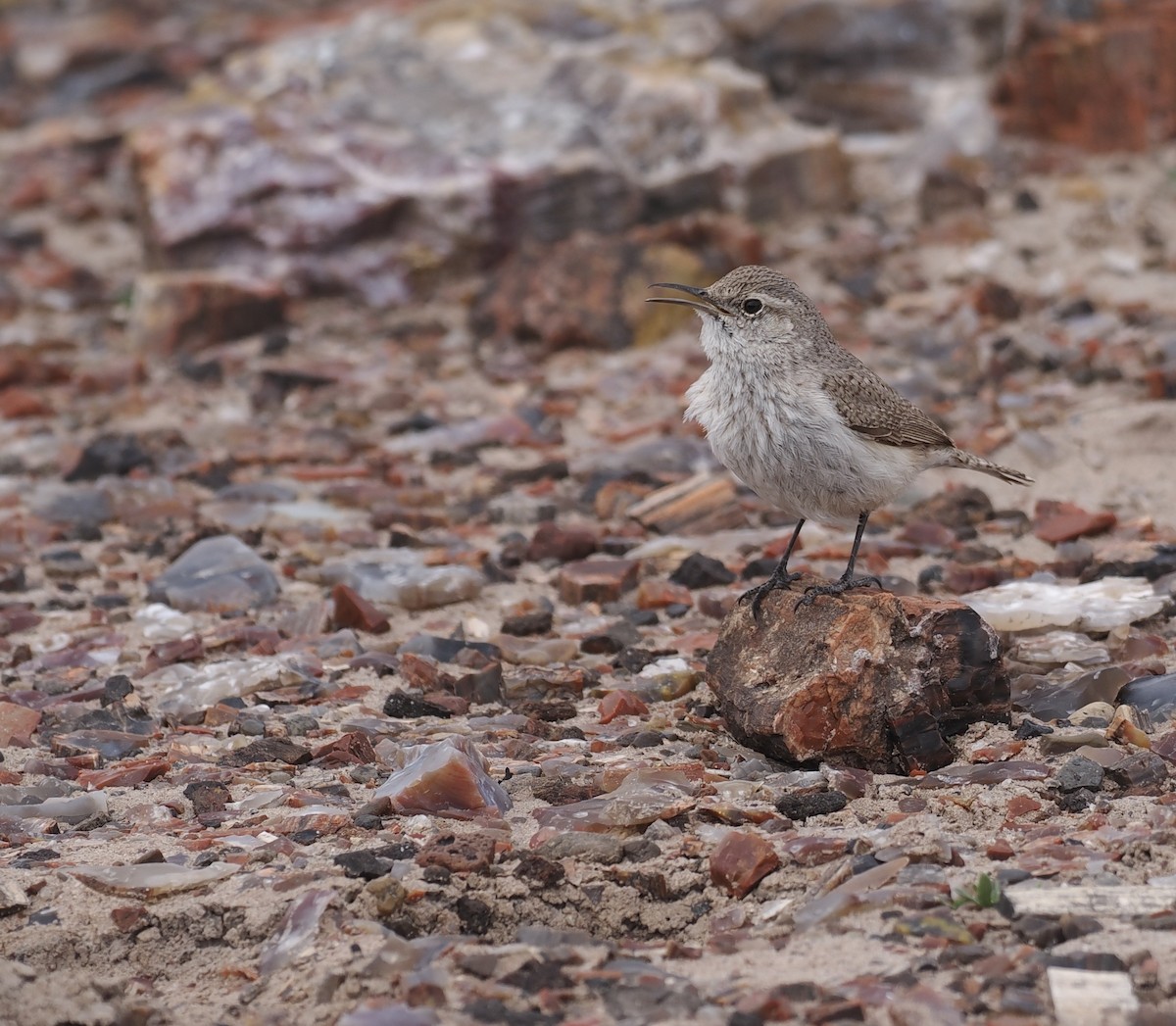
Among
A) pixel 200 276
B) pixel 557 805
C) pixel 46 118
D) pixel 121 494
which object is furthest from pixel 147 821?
pixel 46 118

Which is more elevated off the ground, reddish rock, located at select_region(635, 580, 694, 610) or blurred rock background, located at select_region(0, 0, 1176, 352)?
blurred rock background, located at select_region(0, 0, 1176, 352)

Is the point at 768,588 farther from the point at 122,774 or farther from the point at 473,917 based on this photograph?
the point at 122,774

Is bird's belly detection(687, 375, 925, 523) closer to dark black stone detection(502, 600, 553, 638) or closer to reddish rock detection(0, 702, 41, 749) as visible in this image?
dark black stone detection(502, 600, 553, 638)

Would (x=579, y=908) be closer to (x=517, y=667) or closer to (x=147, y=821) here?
(x=147, y=821)

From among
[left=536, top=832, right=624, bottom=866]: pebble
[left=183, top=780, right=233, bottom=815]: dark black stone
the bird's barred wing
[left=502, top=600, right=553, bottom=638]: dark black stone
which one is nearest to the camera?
[left=536, top=832, right=624, bottom=866]: pebble

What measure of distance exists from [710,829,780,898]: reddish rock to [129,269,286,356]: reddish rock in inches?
262

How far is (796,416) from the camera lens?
5.80 m

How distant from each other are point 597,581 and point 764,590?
56.2 inches

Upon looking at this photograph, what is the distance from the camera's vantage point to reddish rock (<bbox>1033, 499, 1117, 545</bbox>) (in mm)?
7262

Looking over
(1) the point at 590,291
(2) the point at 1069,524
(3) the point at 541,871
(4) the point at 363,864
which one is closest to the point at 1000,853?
(3) the point at 541,871

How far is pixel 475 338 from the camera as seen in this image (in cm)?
1026

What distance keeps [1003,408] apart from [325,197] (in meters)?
4.64

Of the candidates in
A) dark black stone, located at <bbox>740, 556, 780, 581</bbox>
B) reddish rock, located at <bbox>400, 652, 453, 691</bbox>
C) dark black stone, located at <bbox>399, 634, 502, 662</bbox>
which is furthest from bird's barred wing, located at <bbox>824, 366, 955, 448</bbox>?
reddish rock, located at <bbox>400, 652, 453, 691</bbox>

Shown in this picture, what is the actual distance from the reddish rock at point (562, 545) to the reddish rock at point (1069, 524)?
6.62ft
